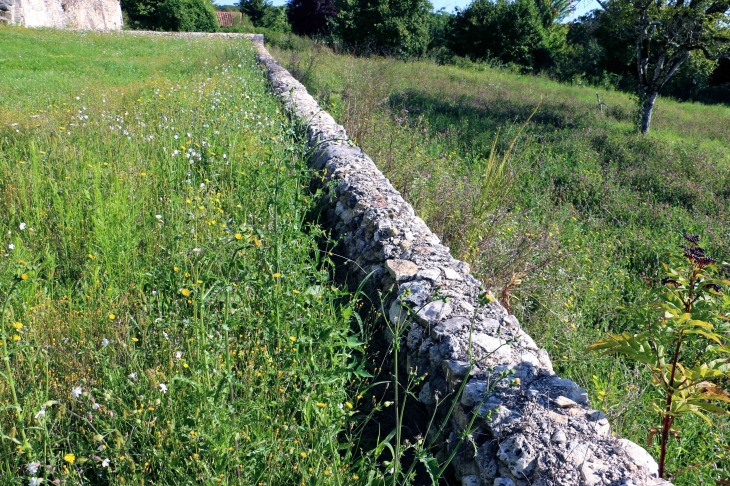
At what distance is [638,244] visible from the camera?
6.12 metres

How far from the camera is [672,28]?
10.5 meters

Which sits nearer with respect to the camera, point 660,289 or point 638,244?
point 660,289

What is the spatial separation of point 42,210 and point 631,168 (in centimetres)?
883

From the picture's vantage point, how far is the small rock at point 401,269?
132 inches

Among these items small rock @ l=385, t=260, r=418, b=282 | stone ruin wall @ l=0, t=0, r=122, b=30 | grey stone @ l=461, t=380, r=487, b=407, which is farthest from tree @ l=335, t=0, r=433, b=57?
grey stone @ l=461, t=380, r=487, b=407

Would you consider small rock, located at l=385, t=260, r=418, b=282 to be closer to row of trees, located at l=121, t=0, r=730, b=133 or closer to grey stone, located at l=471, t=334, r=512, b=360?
grey stone, located at l=471, t=334, r=512, b=360

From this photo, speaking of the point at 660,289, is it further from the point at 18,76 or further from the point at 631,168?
the point at 18,76

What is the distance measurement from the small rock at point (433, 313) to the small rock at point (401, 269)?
367mm

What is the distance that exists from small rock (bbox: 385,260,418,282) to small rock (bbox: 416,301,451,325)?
1.21 feet

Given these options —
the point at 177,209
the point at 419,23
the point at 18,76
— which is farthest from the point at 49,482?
the point at 419,23

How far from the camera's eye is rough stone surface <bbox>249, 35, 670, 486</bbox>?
200 cm

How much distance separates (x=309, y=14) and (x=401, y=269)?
3671 cm

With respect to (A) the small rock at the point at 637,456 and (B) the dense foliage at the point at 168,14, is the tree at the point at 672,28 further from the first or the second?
(B) the dense foliage at the point at 168,14

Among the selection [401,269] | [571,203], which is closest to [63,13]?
[571,203]
